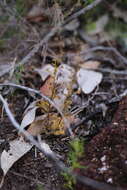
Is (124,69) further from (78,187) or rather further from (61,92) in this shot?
(78,187)

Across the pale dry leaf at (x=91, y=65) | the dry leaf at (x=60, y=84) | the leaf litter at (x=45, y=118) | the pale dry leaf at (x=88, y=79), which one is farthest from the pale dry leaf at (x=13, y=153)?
the pale dry leaf at (x=91, y=65)

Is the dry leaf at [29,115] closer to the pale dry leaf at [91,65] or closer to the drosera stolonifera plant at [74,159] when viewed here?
the drosera stolonifera plant at [74,159]

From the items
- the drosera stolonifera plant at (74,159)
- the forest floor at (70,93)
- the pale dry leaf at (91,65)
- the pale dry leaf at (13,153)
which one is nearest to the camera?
the drosera stolonifera plant at (74,159)

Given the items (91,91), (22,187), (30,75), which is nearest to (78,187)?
(22,187)

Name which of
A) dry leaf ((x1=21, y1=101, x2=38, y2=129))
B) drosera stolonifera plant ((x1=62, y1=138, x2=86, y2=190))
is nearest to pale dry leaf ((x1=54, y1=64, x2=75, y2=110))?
dry leaf ((x1=21, y1=101, x2=38, y2=129))

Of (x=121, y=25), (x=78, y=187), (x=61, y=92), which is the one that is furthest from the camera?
(x=121, y=25)

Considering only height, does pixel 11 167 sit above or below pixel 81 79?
below

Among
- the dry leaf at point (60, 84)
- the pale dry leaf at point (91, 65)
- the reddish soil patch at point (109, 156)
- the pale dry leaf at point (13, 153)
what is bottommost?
the pale dry leaf at point (13, 153)
